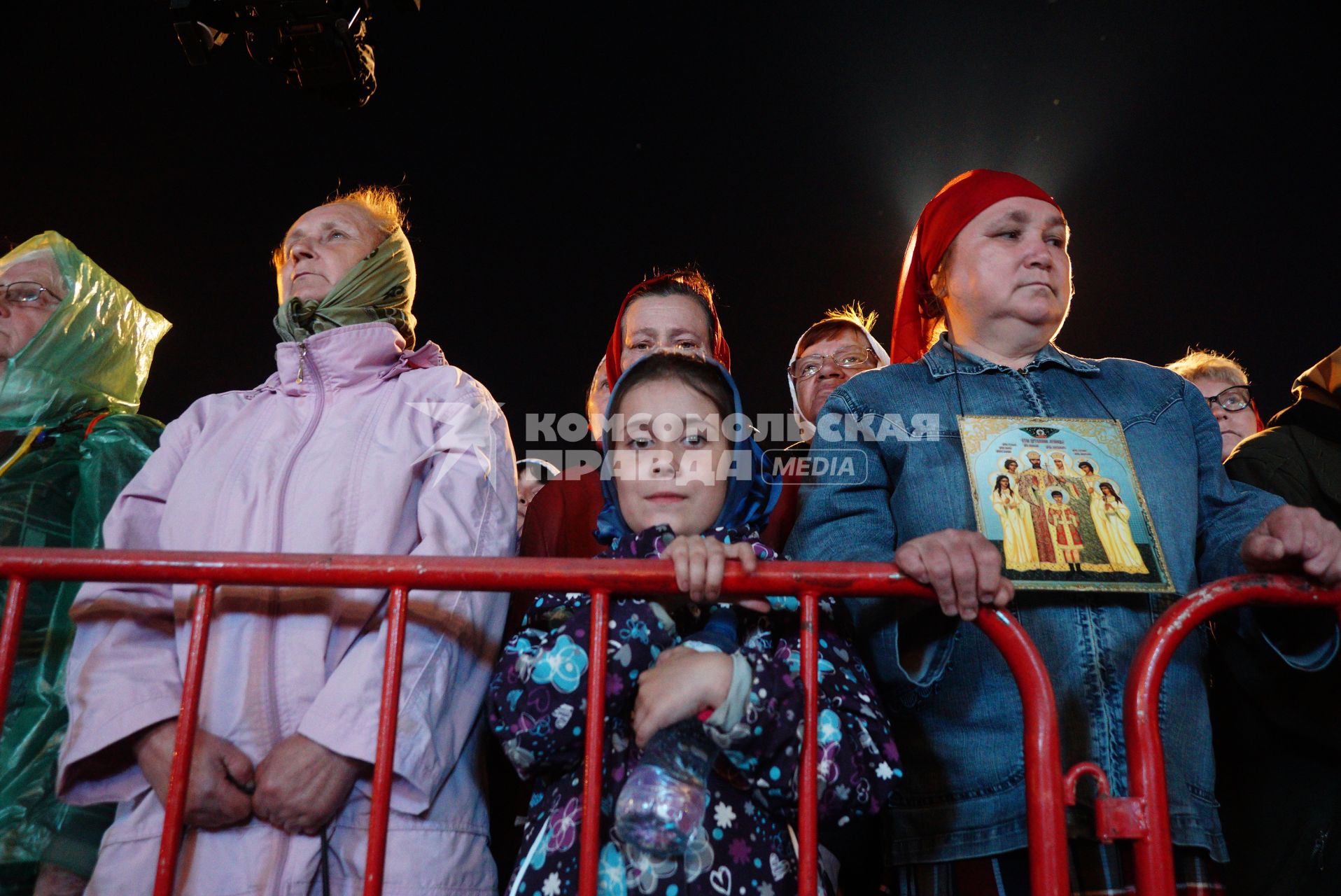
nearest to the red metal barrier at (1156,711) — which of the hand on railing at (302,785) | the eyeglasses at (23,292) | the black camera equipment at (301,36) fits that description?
the hand on railing at (302,785)

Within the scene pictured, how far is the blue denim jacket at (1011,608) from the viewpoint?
4.52 ft

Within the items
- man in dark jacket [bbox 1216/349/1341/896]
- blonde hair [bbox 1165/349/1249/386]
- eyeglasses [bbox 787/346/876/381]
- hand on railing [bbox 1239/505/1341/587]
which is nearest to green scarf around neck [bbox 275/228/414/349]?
eyeglasses [bbox 787/346/876/381]

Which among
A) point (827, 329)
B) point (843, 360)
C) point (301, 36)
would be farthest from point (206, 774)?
point (301, 36)

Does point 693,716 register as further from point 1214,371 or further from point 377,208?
point 1214,371

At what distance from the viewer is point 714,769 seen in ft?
4.18

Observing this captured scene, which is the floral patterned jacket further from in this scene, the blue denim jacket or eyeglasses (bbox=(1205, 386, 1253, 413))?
eyeglasses (bbox=(1205, 386, 1253, 413))

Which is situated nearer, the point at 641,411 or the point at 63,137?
the point at 641,411

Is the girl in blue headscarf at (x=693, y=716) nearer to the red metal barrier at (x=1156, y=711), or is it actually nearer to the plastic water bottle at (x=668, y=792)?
the plastic water bottle at (x=668, y=792)

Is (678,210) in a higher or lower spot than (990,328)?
higher

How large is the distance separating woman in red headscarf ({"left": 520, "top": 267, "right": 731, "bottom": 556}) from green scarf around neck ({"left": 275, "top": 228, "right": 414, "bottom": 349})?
513 mm

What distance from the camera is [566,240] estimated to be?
1003 cm

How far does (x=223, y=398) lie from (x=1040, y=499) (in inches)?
61.9

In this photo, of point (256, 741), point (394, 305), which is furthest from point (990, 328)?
point (256, 741)

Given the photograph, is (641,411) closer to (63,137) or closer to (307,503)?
(307,503)
